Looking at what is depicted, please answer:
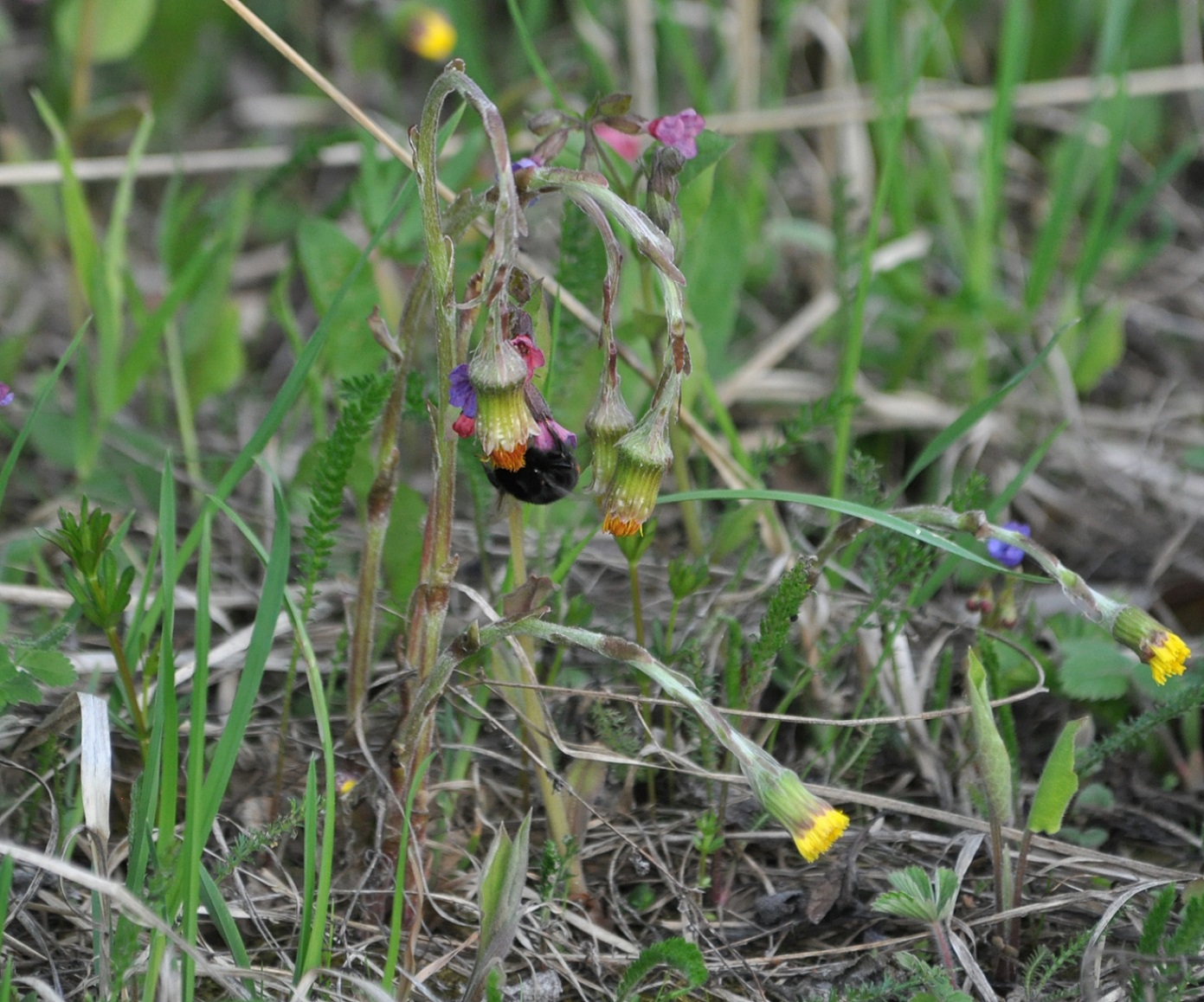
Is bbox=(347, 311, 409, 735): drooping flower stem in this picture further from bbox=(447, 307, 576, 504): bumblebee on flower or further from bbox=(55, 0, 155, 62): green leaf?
bbox=(55, 0, 155, 62): green leaf

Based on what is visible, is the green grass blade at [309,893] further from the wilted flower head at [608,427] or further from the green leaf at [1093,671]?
the green leaf at [1093,671]

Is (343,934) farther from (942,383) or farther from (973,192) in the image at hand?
(973,192)

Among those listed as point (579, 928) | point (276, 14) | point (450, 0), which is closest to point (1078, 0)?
point (450, 0)

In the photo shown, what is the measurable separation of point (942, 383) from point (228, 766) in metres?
2.21

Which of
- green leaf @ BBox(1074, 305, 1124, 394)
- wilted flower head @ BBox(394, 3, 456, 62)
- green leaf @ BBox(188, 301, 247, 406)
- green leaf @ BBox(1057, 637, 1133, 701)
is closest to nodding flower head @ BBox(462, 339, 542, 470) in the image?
green leaf @ BBox(1057, 637, 1133, 701)

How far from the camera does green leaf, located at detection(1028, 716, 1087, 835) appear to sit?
4.79 ft

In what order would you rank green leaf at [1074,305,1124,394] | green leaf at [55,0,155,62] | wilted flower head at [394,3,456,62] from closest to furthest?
green leaf at [1074,305,1124,394] → green leaf at [55,0,155,62] → wilted flower head at [394,3,456,62]

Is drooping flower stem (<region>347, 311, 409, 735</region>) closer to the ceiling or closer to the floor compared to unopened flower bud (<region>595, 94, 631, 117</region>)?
closer to the floor

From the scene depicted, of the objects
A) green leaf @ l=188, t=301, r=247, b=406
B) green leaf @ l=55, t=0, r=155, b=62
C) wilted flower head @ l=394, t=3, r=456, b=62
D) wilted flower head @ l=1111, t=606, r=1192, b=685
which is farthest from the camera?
wilted flower head @ l=394, t=3, r=456, b=62

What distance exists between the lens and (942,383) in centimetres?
302

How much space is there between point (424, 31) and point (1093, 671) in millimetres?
2603

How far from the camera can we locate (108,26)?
2980 millimetres

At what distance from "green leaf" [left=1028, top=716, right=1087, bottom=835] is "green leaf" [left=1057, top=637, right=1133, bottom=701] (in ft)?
1.37

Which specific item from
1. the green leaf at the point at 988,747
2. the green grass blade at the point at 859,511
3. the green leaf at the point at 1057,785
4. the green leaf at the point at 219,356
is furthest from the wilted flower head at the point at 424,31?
the green leaf at the point at 1057,785
